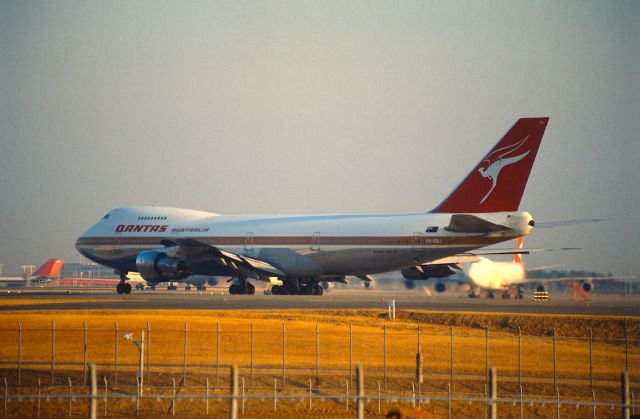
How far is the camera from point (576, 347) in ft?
128

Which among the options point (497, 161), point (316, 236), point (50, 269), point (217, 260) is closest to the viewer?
point (497, 161)

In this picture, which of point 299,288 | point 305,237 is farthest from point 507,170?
point 299,288

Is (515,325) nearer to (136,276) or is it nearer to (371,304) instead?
(371,304)

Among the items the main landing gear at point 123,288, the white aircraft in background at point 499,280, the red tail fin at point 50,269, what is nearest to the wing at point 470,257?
the white aircraft in background at point 499,280

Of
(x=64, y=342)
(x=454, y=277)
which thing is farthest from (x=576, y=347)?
(x=454, y=277)

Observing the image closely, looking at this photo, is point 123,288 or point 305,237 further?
point 123,288

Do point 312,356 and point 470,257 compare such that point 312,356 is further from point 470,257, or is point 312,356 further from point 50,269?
point 50,269

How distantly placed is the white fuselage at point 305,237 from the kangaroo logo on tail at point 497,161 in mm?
2282

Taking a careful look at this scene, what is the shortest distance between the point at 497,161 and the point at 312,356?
25413 mm

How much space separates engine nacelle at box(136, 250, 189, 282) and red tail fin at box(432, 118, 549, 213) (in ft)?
56.3

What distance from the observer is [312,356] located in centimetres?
3447

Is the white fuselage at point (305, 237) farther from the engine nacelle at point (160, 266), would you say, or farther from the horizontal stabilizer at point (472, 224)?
the engine nacelle at point (160, 266)

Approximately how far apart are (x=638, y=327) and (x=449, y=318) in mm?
7973

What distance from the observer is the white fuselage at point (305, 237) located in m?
56.4
